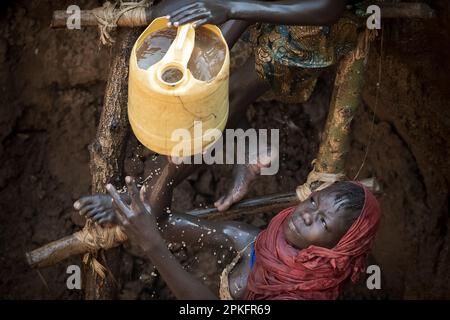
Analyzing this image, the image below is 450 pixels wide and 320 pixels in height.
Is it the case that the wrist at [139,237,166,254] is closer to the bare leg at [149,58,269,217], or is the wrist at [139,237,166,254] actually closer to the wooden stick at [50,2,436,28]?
the bare leg at [149,58,269,217]

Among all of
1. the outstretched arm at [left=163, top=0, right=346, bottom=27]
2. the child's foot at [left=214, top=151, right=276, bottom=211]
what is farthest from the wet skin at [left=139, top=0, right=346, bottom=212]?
the child's foot at [left=214, top=151, right=276, bottom=211]

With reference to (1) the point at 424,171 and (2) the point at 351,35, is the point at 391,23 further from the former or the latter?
(1) the point at 424,171

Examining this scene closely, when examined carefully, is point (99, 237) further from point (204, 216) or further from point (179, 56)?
point (179, 56)

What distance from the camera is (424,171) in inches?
155

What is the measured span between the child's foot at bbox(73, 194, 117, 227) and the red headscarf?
2.09 ft

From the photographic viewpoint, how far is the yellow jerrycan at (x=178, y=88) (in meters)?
2.41

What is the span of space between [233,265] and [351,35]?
928 millimetres

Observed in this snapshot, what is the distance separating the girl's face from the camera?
2.73 m

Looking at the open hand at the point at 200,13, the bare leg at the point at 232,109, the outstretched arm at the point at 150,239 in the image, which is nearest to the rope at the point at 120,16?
the open hand at the point at 200,13

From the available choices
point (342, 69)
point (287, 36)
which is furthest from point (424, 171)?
point (287, 36)

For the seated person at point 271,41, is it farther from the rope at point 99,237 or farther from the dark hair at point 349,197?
the dark hair at point 349,197

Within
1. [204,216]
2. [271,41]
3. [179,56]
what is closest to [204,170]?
[204,216]

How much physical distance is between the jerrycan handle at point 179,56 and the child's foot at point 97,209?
0.84 m

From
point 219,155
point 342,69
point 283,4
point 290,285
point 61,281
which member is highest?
→ point 283,4
